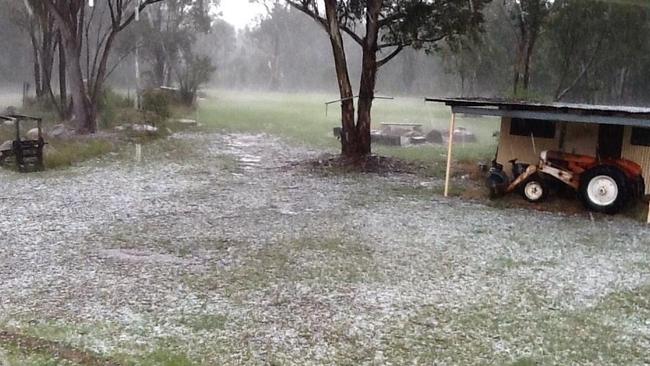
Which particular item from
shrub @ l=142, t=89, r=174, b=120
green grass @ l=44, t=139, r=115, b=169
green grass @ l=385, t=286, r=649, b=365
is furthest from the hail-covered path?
shrub @ l=142, t=89, r=174, b=120

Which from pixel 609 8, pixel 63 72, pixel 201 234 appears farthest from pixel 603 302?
pixel 63 72

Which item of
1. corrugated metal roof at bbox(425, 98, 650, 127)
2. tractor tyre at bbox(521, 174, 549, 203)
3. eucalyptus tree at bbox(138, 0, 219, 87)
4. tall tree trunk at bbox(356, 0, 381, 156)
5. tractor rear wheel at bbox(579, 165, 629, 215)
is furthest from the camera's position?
eucalyptus tree at bbox(138, 0, 219, 87)

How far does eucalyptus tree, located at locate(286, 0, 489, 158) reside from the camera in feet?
48.4

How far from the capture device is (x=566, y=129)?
11781mm

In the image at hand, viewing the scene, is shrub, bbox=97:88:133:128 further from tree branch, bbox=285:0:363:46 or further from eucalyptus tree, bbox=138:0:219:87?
eucalyptus tree, bbox=138:0:219:87

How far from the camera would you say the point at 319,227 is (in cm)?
Answer: 906

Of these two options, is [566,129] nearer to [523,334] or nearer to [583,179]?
[583,179]

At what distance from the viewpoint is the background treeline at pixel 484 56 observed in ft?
69.6

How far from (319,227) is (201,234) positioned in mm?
1663

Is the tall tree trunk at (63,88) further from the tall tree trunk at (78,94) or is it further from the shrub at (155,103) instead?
the tall tree trunk at (78,94)

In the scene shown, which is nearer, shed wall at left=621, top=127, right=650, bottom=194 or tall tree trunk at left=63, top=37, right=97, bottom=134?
shed wall at left=621, top=127, right=650, bottom=194

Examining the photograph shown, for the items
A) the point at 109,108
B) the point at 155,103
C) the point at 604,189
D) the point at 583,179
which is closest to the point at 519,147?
the point at 583,179

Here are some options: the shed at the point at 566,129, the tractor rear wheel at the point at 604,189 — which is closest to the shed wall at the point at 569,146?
the shed at the point at 566,129

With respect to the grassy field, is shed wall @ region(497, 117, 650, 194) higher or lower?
higher
